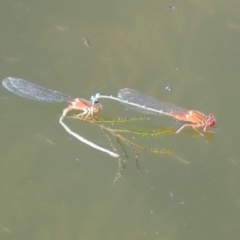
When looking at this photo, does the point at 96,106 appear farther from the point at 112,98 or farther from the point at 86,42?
the point at 86,42

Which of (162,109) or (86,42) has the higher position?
(86,42)

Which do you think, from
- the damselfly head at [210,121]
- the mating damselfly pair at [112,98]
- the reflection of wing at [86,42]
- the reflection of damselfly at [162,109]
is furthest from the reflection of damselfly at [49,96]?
the damselfly head at [210,121]

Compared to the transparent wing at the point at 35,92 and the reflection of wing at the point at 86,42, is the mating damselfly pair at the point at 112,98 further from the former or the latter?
the reflection of wing at the point at 86,42

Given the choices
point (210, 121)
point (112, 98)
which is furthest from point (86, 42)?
point (210, 121)

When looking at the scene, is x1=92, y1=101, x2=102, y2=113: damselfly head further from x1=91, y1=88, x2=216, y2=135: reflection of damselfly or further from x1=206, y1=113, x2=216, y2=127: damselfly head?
x1=206, y1=113, x2=216, y2=127: damselfly head

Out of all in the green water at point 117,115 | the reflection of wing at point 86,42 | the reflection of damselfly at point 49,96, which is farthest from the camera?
the reflection of wing at point 86,42

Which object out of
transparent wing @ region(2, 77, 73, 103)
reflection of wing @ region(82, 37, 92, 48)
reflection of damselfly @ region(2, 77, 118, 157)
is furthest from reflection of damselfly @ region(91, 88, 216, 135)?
reflection of wing @ region(82, 37, 92, 48)

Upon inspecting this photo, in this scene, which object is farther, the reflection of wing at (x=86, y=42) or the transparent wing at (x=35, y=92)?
the reflection of wing at (x=86, y=42)
